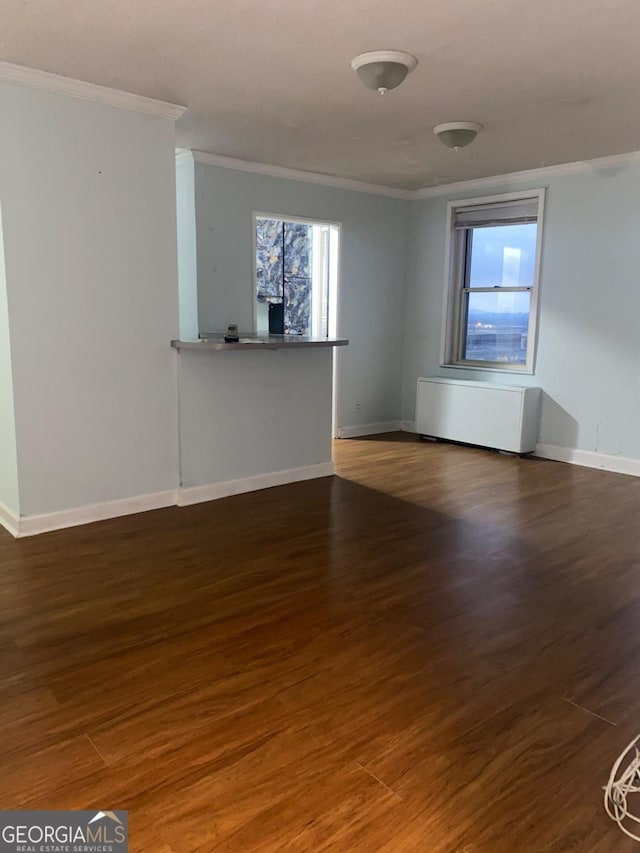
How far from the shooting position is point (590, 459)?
211 inches

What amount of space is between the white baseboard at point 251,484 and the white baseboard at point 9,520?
0.98 meters

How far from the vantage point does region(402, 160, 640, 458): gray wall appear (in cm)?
500

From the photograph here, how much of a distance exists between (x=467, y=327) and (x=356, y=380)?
1.21 m

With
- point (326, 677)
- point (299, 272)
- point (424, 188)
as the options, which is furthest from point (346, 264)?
point (326, 677)

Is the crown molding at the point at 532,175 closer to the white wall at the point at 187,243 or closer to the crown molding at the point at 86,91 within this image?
the white wall at the point at 187,243

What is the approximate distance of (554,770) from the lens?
182 centimetres

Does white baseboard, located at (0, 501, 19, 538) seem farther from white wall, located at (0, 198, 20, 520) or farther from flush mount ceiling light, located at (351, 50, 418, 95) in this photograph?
flush mount ceiling light, located at (351, 50, 418, 95)

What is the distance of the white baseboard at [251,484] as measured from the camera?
4219 millimetres

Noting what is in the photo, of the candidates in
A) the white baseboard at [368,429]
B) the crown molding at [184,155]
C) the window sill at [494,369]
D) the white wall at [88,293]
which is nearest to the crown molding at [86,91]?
the white wall at [88,293]

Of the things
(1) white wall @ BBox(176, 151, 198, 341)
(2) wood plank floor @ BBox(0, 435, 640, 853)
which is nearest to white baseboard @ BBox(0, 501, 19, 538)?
(2) wood plank floor @ BBox(0, 435, 640, 853)

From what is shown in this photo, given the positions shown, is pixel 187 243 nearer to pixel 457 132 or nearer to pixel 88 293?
pixel 88 293

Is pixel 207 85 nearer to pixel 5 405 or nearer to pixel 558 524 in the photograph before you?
pixel 5 405

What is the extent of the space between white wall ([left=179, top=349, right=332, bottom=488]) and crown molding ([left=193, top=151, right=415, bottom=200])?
5.79 ft

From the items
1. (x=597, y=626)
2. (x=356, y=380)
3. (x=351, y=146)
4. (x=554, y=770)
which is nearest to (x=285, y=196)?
(x=351, y=146)
